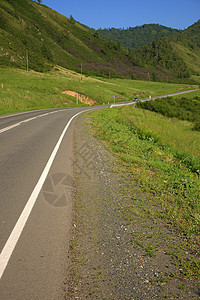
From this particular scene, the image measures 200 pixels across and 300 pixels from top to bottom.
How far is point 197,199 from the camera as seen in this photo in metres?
5.10

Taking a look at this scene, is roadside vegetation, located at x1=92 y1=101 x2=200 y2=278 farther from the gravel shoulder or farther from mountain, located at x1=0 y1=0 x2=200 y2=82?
mountain, located at x1=0 y1=0 x2=200 y2=82

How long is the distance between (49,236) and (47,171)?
3.06 m

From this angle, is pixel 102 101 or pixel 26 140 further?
pixel 102 101

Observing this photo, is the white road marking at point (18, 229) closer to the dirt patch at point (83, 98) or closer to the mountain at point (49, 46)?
the dirt patch at point (83, 98)

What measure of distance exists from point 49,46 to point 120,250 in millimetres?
138771

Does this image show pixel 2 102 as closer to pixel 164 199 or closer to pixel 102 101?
pixel 164 199

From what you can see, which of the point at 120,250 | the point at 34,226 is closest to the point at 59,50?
the point at 34,226

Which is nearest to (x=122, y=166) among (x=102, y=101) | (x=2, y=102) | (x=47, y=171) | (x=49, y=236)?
(x=47, y=171)

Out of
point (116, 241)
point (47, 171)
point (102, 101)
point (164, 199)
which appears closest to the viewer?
point (116, 241)

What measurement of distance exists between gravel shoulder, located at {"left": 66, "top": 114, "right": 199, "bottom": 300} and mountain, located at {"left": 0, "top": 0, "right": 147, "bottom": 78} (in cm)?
7137

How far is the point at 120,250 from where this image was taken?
3.40 m

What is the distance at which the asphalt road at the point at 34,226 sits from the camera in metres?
2.78

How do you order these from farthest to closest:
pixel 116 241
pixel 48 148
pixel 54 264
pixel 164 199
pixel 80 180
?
pixel 48 148 → pixel 80 180 → pixel 164 199 → pixel 116 241 → pixel 54 264

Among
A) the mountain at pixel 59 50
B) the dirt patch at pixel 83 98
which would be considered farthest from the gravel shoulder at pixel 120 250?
the mountain at pixel 59 50
